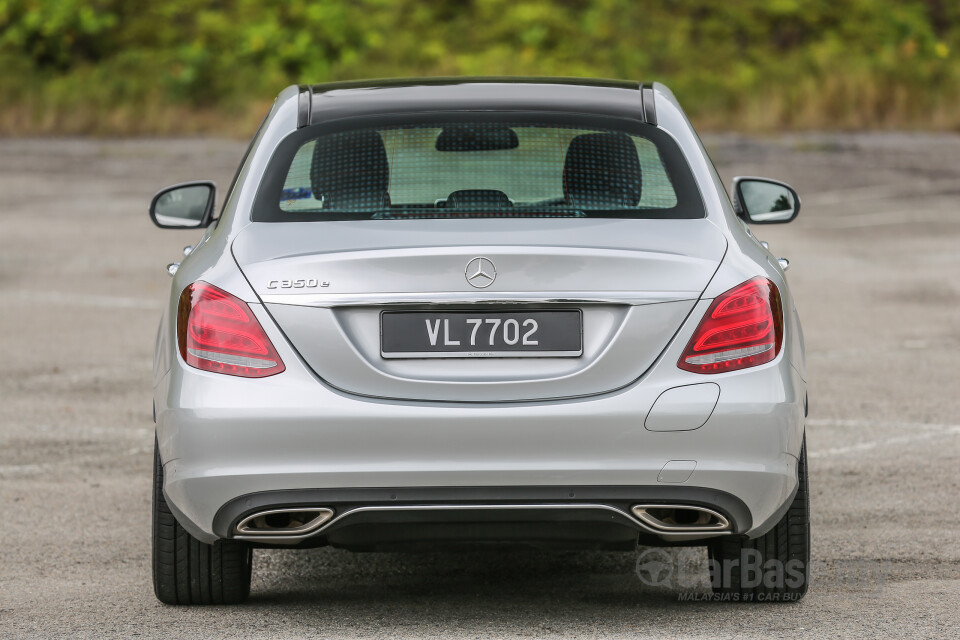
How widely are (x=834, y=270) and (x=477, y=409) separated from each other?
34.0ft

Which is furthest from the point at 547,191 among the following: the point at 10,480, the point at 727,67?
the point at 727,67

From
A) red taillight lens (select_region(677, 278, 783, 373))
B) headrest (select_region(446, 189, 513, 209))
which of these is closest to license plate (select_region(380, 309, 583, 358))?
red taillight lens (select_region(677, 278, 783, 373))

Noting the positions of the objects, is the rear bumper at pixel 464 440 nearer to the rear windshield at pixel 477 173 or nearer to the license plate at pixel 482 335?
the license plate at pixel 482 335

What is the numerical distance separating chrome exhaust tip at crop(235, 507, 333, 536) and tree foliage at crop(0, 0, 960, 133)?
2491cm

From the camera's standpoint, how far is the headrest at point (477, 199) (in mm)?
4762

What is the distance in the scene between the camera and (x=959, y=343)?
10367 mm

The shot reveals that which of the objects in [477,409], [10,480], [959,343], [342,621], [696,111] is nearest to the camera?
[477,409]

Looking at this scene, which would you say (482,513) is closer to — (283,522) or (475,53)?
(283,522)

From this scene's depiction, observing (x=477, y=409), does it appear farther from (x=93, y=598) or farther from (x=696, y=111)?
(x=696, y=111)

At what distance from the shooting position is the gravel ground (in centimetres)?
482

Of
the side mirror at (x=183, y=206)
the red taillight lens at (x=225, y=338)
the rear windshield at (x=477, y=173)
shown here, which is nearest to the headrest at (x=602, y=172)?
the rear windshield at (x=477, y=173)

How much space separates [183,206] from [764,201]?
2.16m

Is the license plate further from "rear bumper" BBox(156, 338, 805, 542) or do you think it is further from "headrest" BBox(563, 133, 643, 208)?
"headrest" BBox(563, 133, 643, 208)

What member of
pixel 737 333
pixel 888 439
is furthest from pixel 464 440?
pixel 888 439
